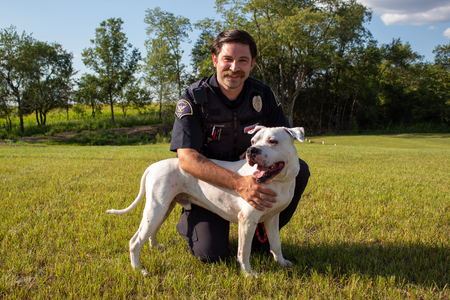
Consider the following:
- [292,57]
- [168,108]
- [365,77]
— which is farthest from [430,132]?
[168,108]

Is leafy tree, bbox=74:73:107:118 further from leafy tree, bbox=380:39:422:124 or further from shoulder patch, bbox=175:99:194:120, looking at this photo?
leafy tree, bbox=380:39:422:124

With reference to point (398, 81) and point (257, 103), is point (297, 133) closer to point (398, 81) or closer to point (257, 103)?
point (257, 103)

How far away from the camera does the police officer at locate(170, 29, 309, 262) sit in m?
3.02

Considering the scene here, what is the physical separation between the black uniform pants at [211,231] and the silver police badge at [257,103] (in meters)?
0.89

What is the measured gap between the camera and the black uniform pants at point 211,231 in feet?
9.97

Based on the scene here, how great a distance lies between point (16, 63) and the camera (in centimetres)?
2664

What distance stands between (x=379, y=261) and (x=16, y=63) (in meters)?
33.1

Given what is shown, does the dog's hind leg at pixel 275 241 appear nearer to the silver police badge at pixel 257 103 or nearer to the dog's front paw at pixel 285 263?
the dog's front paw at pixel 285 263

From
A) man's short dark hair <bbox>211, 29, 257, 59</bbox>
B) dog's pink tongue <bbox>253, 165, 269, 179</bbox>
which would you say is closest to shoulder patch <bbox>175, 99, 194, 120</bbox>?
man's short dark hair <bbox>211, 29, 257, 59</bbox>

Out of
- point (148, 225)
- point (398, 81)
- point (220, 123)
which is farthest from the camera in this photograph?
point (398, 81)

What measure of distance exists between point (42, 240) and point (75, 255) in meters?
0.63

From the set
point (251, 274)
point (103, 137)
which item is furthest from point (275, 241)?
point (103, 137)

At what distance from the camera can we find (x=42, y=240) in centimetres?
333

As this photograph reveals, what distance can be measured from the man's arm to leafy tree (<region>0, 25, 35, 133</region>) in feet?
102
